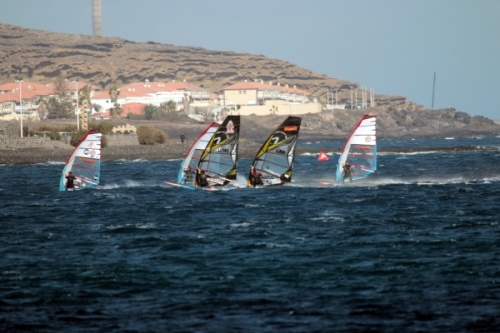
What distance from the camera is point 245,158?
104750 millimetres

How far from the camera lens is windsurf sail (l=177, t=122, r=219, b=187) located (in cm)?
4778

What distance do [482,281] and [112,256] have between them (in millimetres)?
10041

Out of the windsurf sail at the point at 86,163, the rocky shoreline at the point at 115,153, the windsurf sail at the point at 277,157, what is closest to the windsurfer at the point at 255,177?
the windsurf sail at the point at 277,157

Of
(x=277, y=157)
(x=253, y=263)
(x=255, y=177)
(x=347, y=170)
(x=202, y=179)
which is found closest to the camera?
(x=253, y=263)

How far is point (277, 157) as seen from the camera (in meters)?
48.6

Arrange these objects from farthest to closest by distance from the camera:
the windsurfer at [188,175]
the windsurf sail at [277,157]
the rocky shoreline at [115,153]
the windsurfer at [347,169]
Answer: the rocky shoreline at [115,153] → the windsurfer at [347,169] → the windsurfer at [188,175] → the windsurf sail at [277,157]

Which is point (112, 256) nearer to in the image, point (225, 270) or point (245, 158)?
point (225, 270)

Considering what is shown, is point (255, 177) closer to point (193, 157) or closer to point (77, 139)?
point (193, 157)

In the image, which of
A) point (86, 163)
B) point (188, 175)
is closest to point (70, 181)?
point (86, 163)

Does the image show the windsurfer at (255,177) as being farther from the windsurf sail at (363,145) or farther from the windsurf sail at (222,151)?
the windsurf sail at (363,145)

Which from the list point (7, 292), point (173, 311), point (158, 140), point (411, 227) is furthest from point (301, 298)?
point (158, 140)

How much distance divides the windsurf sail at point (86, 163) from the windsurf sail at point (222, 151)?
5.06 m

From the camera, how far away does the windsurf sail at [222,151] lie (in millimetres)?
47469

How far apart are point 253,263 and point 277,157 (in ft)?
72.1
